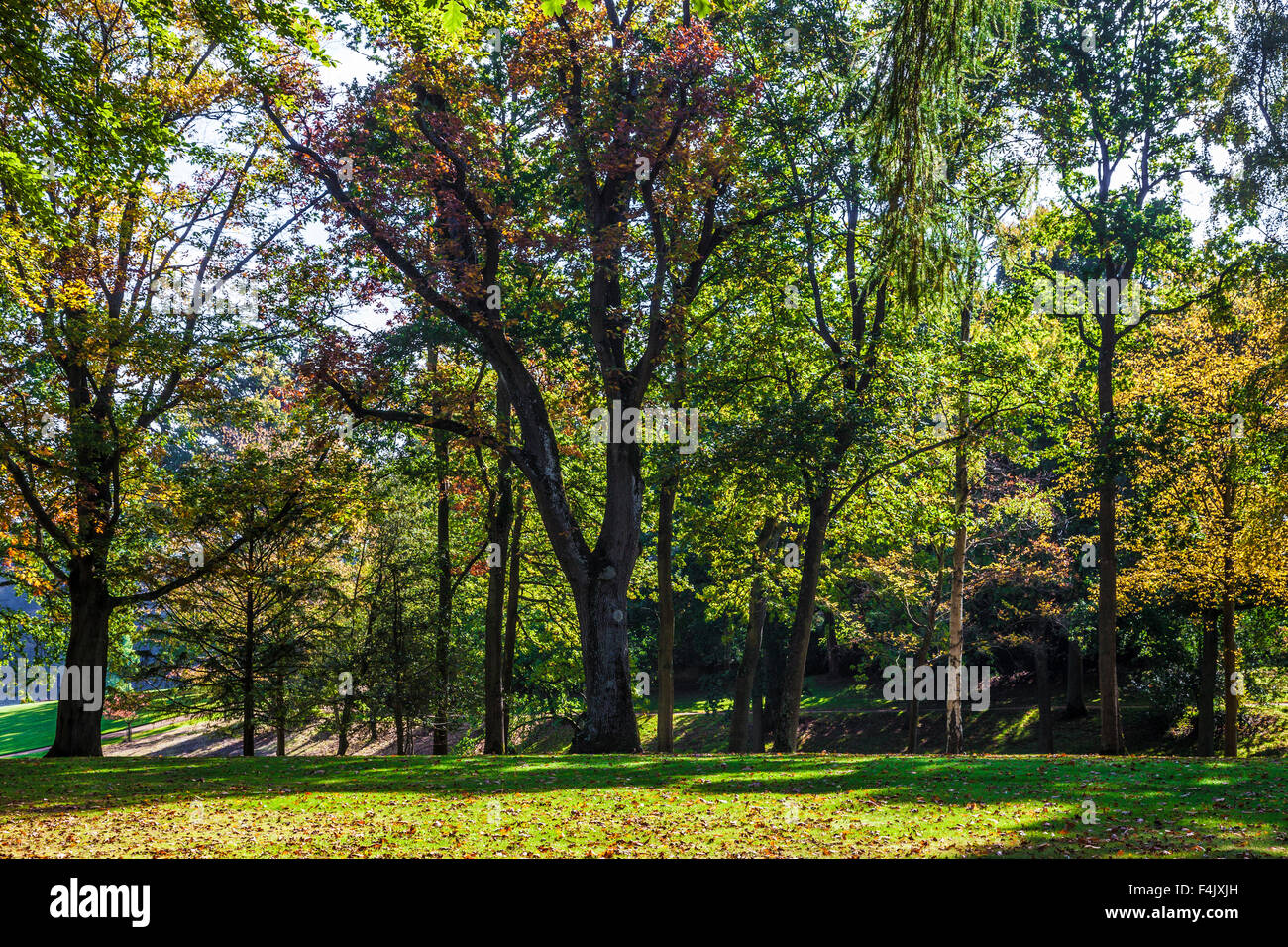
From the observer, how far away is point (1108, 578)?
58.3ft

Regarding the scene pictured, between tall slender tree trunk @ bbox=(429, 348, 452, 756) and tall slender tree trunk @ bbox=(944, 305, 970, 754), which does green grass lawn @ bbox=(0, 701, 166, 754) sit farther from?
tall slender tree trunk @ bbox=(944, 305, 970, 754)

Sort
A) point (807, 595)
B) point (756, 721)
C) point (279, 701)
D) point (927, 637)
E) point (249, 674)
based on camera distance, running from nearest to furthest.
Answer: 1. point (807, 595)
2. point (249, 674)
3. point (279, 701)
4. point (927, 637)
5. point (756, 721)

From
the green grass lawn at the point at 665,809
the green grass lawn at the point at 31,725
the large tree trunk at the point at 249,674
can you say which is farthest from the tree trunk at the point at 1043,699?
the green grass lawn at the point at 31,725

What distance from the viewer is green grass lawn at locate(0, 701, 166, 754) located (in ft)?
123

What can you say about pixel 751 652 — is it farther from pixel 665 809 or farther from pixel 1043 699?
pixel 665 809

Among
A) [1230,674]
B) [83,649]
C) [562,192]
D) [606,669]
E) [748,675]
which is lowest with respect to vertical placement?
[748,675]

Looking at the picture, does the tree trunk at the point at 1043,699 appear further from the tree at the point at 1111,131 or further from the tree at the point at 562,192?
the tree at the point at 562,192

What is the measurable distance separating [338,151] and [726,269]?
7.59m

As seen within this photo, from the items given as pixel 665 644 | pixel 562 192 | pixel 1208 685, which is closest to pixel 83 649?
pixel 665 644

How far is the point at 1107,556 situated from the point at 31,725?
4884cm

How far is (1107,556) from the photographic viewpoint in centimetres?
1784

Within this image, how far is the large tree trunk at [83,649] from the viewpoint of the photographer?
1756 centimetres

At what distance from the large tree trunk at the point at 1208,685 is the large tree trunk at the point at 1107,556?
5794 mm
